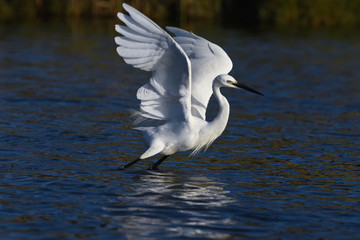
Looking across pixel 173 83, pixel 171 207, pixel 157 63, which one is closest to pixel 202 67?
pixel 173 83

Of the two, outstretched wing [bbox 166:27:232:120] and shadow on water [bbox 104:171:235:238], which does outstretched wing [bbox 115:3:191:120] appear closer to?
outstretched wing [bbox 166:27:232:120]

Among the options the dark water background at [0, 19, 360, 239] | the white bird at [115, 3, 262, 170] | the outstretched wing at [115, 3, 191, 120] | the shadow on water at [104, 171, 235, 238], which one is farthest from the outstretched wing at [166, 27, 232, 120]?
the shadow on water at [104, 171, 235, 238]

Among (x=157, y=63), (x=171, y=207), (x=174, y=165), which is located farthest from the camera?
(x=174, y=165)

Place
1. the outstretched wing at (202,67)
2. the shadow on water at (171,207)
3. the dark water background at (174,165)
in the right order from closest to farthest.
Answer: the shadow on water at (171,207) → the dark water background at (174,165) → the outstretched wing at (202,67)

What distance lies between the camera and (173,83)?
9359 mm

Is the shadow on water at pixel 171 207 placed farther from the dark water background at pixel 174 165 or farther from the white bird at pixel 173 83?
the white bird at pixel 173 83

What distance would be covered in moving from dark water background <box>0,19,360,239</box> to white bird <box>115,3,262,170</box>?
0.61 meters

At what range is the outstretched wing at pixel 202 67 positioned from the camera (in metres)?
10.5

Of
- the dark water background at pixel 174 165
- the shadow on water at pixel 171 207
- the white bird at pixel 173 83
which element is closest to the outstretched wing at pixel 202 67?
the white bird at pixel 173 83

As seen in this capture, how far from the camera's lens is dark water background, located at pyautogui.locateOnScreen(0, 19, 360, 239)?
7.65m

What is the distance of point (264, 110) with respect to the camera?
15.8 metres

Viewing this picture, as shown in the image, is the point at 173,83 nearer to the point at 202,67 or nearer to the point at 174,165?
the point at 202,67

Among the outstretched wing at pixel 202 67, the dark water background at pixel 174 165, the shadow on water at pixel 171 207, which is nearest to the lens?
the shadow on water at pixel 171 207

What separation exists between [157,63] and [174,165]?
222 centimetres
